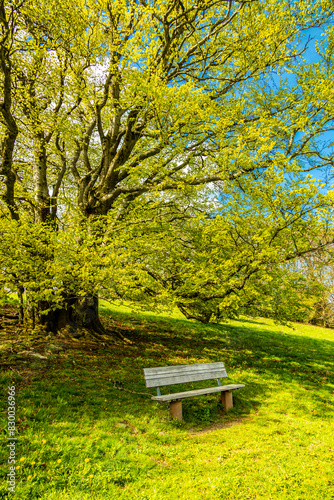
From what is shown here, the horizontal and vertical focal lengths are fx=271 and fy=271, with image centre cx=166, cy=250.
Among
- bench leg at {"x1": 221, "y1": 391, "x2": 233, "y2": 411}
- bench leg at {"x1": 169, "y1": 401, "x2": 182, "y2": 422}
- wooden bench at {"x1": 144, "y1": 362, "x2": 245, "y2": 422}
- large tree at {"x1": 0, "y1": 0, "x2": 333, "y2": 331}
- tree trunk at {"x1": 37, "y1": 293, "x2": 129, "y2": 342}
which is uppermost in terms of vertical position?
large tree at {"x1": 0, "y1": 0, "x2": 333, "y2": 331}

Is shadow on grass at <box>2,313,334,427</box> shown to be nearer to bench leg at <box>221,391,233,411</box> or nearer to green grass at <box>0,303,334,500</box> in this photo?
green grass at <box>0,303,334,500</box>

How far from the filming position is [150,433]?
193 inches

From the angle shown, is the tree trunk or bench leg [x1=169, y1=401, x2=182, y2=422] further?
the tree trunk

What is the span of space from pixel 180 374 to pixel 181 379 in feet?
0.36

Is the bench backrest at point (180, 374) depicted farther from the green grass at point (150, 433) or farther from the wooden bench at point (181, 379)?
the green grass at point (150, 433)

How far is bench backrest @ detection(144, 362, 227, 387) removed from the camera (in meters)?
5.93

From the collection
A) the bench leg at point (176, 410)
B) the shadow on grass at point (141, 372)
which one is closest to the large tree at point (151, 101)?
the shadow on grass at point (141, 372)

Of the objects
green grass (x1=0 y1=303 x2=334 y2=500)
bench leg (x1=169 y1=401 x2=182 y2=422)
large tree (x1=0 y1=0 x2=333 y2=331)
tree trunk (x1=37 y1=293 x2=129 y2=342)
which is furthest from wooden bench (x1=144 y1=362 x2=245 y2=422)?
tree trunk (x1=37 y1=293 x2=129 y2=342)

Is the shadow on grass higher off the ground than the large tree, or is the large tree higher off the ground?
the large tree

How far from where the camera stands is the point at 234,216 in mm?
8031

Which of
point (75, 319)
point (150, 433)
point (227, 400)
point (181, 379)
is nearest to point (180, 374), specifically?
point (181, 379)

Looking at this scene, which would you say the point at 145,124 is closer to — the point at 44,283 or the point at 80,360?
the point at 44,283

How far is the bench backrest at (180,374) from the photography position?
5.93 meters

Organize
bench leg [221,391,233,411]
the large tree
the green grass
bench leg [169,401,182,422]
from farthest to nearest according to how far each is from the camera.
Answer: the large tree
bench leg [221,391,233,411]
bench leg [169,401,182,422]
the green grass
